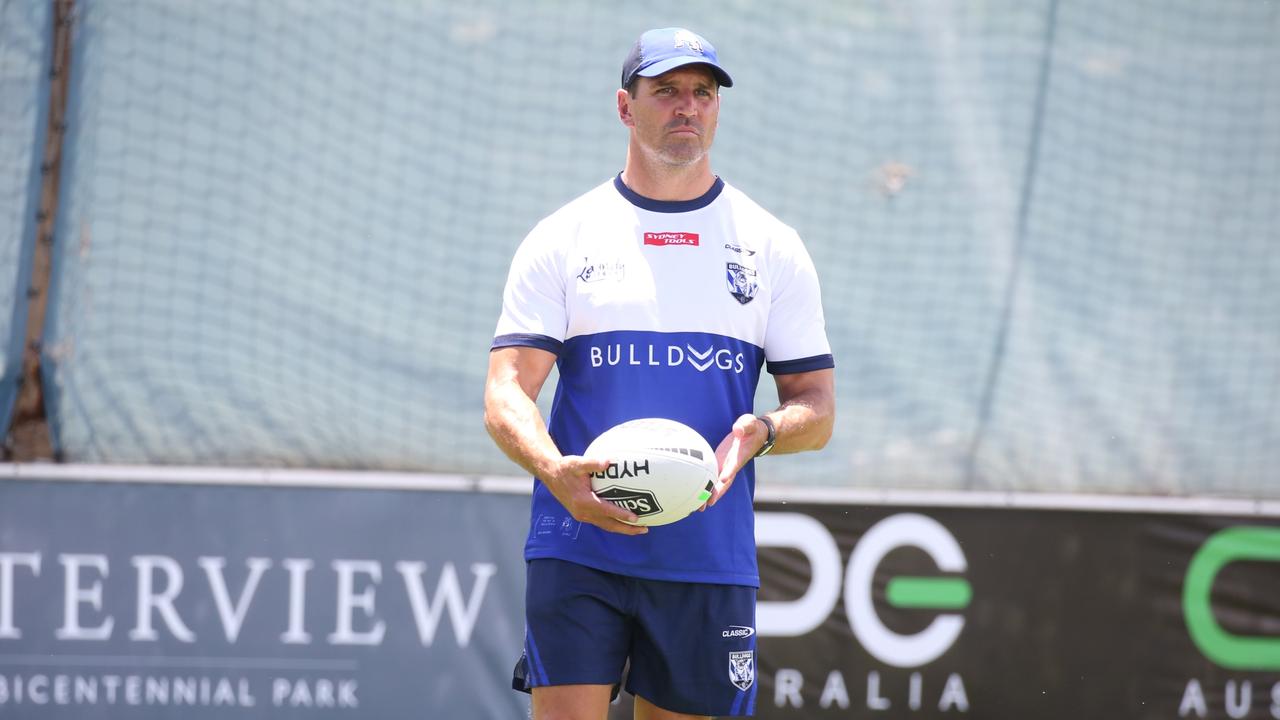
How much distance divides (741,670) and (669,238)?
1055 millimetres

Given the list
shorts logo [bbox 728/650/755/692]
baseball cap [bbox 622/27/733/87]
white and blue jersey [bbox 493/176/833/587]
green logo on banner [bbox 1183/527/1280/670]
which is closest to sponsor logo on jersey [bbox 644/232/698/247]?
white and blue jersey [bbox 493/176/833/587]

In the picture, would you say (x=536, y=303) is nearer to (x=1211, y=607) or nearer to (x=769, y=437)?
(x=769, y=437)

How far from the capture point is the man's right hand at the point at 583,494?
276cm

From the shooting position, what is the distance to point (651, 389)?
3.03 m

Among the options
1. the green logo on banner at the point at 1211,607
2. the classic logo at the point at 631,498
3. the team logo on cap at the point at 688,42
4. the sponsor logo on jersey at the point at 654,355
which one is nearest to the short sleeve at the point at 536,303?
the sponsor logo on jersey at the point at 654,355

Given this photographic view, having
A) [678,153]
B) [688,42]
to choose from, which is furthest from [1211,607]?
[688,42]

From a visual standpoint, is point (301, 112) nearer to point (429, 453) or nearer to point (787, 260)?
point (429, 453)

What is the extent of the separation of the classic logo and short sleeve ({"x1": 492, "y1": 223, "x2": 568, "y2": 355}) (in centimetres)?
44

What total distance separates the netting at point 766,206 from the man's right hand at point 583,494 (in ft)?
8.60

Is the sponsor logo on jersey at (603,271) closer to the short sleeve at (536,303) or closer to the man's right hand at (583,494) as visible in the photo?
the short sleeve at (536,303)

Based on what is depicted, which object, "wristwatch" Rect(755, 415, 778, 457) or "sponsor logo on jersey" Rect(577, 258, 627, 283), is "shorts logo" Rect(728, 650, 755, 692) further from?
"sponsor logo on jersey" Rect(577, 258, 627, 283)

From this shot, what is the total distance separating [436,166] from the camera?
5.53 m

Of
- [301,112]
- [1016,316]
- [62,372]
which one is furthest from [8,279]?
[1016,316]

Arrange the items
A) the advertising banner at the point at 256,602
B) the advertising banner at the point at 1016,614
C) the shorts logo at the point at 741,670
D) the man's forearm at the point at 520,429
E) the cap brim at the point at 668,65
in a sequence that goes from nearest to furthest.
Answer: the man's forearm at the point at 520,429, the cap brim at the point at 668,65, the shorts logo at the point at 741,670, the advertising banner at the point at 256,602, the advertising banner at the point at 1016,614
